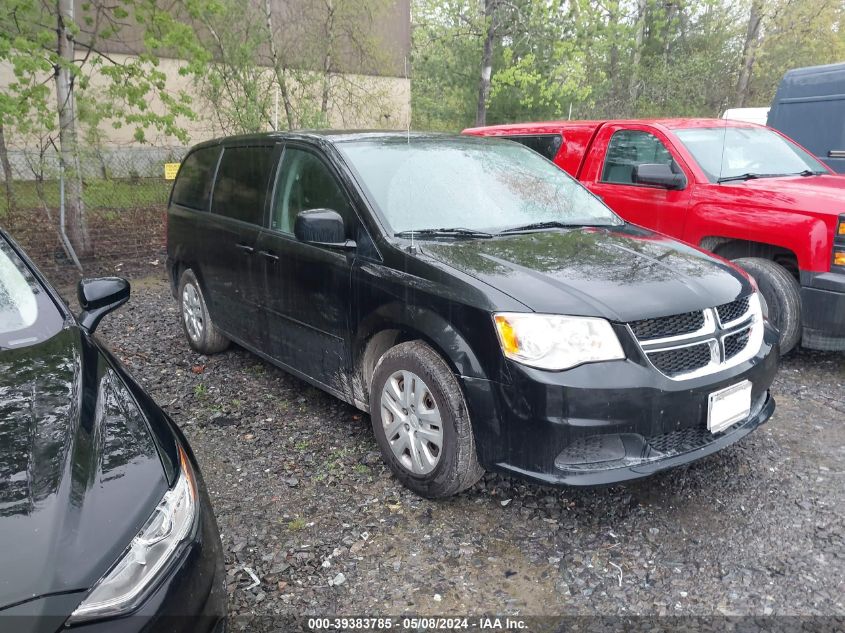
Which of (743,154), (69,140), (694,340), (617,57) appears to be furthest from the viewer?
(617,57)

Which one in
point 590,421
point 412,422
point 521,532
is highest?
point 590,421

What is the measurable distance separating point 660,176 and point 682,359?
301 centimetres

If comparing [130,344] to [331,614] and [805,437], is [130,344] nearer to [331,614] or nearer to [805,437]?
[331,614]

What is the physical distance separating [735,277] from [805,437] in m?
1.30

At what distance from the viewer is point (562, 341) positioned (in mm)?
2615

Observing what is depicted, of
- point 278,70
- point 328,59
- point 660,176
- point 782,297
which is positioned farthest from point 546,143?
point 328,59

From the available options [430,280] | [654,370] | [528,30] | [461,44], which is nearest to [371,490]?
[430,280]

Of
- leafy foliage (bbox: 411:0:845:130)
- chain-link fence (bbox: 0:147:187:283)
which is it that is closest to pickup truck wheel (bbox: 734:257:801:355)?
chain-link fence (bbox: 0:147:187:283)

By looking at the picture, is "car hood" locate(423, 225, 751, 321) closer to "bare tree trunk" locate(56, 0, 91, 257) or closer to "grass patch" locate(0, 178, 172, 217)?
"bare tree trunk" locate(56, 0, 91, 257)

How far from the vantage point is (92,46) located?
28.2ft

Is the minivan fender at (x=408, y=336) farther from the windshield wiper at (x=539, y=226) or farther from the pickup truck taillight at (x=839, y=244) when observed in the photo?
the pickup truck taillight at (x=839, y=244)

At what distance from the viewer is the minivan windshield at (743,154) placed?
212 inches

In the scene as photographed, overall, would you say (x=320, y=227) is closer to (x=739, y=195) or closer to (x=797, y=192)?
(x=739, y=195)

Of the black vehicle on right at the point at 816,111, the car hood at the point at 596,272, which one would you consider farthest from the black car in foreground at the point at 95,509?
the black vehicle on right at the point at 816,111
